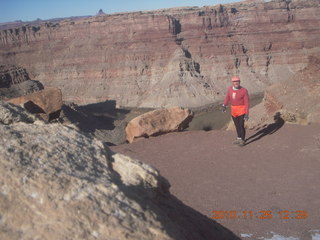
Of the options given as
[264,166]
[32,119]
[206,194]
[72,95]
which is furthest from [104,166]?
[72,95]

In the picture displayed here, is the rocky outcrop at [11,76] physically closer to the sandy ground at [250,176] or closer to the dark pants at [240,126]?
the sandy ground at [250,176]

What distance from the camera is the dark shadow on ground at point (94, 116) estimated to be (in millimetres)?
29314

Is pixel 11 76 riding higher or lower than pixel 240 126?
lower

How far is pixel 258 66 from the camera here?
178ft

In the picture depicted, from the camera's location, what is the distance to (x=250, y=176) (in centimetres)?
626

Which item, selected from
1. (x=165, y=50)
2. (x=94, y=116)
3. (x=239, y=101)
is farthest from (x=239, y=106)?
(x=165, y=50)

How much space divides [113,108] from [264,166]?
4195 centimetres

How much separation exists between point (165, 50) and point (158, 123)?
43.0 metres

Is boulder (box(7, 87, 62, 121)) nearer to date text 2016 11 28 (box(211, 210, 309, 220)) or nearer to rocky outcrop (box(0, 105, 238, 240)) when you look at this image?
date text 2016 11 28 (box(211, 210, 309, 220))

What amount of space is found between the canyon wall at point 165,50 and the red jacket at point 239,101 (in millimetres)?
41228

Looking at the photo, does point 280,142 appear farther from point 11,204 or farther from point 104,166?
point 11,204

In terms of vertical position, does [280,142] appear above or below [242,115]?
below

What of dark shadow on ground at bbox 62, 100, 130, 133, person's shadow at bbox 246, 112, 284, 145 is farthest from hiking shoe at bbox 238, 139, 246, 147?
dark shadow on ground at bbox 62, 100, 130, 133

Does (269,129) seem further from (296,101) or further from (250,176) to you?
(250,176)
